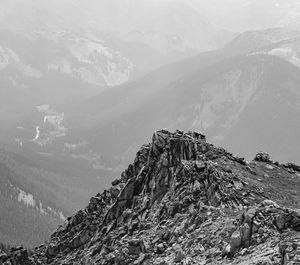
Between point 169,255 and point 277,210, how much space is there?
10.3 m

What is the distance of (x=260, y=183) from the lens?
79.9m

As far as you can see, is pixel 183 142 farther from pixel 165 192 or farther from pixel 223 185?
pixel 223 185

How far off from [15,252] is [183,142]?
25.5m

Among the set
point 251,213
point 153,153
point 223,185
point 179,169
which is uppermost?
point 153,153

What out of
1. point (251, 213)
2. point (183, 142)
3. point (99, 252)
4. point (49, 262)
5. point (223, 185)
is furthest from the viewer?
point (49, 262)

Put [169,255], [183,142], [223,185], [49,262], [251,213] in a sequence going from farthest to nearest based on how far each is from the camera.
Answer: [49,262], [183,142], [223,185], [169,255], [251,213]

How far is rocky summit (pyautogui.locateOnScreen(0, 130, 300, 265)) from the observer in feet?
202

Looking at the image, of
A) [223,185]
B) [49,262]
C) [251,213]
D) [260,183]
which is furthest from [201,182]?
[49,262]

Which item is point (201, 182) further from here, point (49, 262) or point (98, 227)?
point (49, 262)

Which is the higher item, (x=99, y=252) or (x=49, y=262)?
(x=49, y=262)

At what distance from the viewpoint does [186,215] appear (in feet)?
236

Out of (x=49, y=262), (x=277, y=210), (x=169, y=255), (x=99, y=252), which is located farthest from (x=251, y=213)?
(x=49, y=262)

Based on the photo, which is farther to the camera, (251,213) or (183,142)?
(183,142)

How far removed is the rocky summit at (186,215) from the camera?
6166 centimetres
